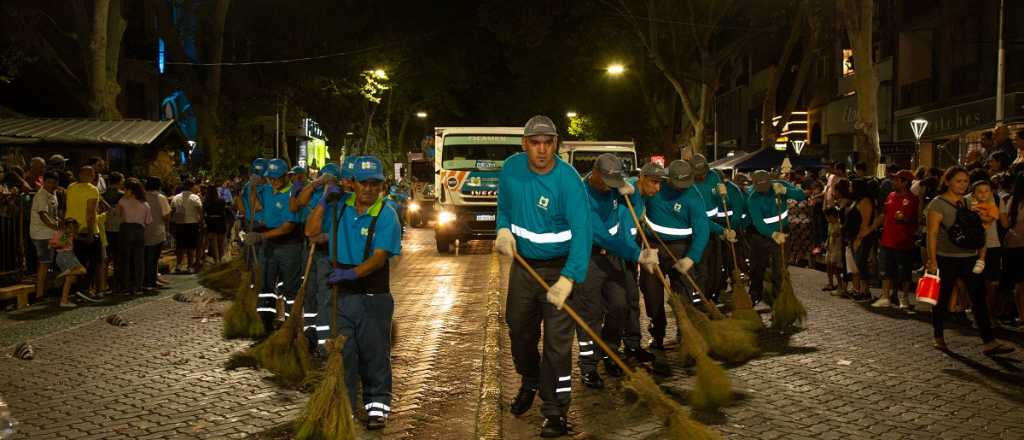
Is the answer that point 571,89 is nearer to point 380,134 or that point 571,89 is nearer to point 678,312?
point 380,134

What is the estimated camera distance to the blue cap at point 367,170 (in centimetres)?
610

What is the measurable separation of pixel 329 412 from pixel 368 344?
2.08ft

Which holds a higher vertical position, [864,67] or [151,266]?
[864,67]

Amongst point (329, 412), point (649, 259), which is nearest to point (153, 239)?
point (649, 259)

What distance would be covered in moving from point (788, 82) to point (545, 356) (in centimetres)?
4267

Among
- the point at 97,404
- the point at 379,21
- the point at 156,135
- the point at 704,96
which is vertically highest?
the point at 379,21

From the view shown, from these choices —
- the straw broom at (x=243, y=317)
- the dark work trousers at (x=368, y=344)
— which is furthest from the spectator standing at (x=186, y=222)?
the dark work trousers at (x=368, y=344)

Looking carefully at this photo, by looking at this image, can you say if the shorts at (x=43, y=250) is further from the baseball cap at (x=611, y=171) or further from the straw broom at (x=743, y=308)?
the straw broom at (x=743, y=308)

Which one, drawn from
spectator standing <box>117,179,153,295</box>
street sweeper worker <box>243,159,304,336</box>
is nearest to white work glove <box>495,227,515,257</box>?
street sweeper worker <box>243,159,304,336</box>

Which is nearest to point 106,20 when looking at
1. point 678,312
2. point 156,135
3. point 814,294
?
point 156,135

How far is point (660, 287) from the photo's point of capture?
28.4ft

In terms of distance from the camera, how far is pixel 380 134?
64.8 metres

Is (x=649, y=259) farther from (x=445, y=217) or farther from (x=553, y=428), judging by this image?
(x=445, y=217)

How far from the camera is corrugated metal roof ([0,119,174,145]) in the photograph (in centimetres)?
1984
